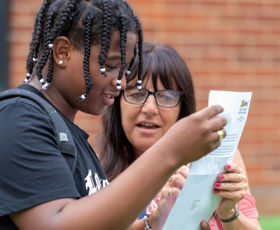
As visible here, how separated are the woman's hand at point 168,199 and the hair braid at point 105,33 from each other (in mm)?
652

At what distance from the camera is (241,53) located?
538 cm

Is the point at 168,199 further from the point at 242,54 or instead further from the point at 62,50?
the point at 242,54

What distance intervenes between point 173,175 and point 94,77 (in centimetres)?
77

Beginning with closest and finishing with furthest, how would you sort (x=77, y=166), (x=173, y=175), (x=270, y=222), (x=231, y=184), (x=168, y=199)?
(x=77, y=166) → (x=231, y=184) → (x=168, y=199) → (x=173, y=175) → (x=270, y=222)

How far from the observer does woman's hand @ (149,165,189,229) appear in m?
2.33

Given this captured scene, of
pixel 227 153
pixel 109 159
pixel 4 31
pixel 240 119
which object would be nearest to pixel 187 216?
pixel 227 153

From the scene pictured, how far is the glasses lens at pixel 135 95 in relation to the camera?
3109 millimetres

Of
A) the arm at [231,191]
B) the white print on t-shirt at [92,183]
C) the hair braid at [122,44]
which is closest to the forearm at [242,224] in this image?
the arm at [231,191]

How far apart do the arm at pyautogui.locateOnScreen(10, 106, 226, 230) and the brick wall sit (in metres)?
3.54

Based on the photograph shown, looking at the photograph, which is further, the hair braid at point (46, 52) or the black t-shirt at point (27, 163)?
the hair braid at point (46, 52)

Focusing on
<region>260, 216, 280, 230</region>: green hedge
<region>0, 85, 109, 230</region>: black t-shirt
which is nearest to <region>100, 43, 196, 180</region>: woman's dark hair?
<region>0, 85, 109, 230</region>: black t-shirt

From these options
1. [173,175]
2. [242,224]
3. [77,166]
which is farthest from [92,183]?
[242,224]

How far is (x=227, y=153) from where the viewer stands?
6.73 feet

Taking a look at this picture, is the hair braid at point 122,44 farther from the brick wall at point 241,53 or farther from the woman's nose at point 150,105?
the brick wall at point 241,53
